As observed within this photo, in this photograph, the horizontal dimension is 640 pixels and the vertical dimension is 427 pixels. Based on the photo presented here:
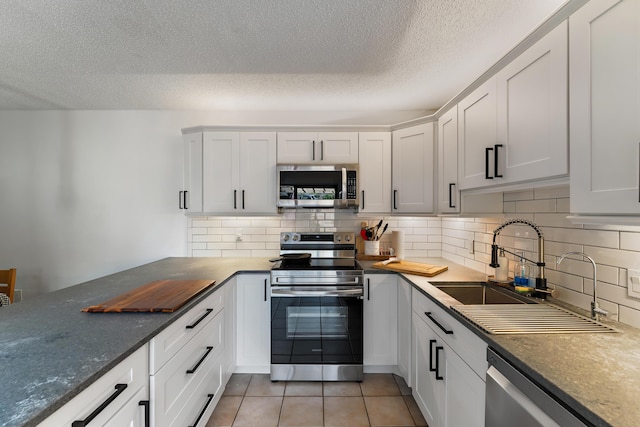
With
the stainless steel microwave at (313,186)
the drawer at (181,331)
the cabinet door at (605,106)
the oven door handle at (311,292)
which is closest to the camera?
the cabinet door at (605,106)

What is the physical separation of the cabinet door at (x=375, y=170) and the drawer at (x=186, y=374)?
1645 mm

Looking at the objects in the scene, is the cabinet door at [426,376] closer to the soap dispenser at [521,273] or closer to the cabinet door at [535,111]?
the soap dispenser at [521,273]

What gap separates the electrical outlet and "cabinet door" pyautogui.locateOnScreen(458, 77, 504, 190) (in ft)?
2.14

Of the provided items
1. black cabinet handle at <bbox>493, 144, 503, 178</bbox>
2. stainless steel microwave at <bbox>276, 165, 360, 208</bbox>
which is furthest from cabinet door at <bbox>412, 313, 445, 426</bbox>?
stainless steel microwave at <bbox>276, 165, 360, 208</bbox>

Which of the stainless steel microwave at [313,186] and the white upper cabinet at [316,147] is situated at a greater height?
the white upper cabinet at [316,147]

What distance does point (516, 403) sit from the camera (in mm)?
948

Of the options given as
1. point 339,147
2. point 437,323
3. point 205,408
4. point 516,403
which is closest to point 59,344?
point 205,408

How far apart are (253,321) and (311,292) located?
0.56 metres

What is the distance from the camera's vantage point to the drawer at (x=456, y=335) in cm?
120

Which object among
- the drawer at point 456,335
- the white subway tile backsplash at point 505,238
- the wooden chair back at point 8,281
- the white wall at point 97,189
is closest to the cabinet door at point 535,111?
the white subway tile backsplash at point 505,238

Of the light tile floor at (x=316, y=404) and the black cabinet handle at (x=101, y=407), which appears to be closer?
the black cabinet handle at (x=101, y=407)

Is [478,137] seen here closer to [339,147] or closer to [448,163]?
[448,163]

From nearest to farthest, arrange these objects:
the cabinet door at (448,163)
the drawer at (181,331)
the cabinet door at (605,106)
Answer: the cabinet door at (605,106), the drawer at (181,331), the cabinet door at (448,163)

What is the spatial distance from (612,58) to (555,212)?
2.93ft
